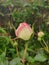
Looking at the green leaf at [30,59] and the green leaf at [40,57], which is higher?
the green leaf at [40,57]

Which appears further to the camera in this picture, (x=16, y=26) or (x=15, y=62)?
(x=16, y=26)

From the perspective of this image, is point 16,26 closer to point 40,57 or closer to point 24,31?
point 24,31

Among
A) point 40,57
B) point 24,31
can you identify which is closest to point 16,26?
point 24,31

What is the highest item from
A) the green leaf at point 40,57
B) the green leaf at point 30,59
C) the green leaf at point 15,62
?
the green leaf at point 15,62

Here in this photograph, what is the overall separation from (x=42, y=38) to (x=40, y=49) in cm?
6

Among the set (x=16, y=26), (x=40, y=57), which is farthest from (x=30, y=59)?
(x=16, y=26)

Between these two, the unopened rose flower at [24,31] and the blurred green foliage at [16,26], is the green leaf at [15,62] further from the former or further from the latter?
the unopened rose flower at [24,31]

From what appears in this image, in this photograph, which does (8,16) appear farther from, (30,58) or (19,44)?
(30,58)

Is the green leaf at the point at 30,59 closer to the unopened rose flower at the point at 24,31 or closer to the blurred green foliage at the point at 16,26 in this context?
the blurred green foliage at the point at 16,26

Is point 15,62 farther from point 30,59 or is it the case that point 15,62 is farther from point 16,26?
point 16,26

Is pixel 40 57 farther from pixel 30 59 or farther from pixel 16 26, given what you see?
pixel 16 26

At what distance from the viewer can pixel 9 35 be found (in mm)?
1218

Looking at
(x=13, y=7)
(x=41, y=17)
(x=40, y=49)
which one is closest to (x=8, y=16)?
(x=13, y=7)

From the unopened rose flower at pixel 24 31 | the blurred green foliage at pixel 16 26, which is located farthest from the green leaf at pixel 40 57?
the unopened rose flower at pixel 24 31
